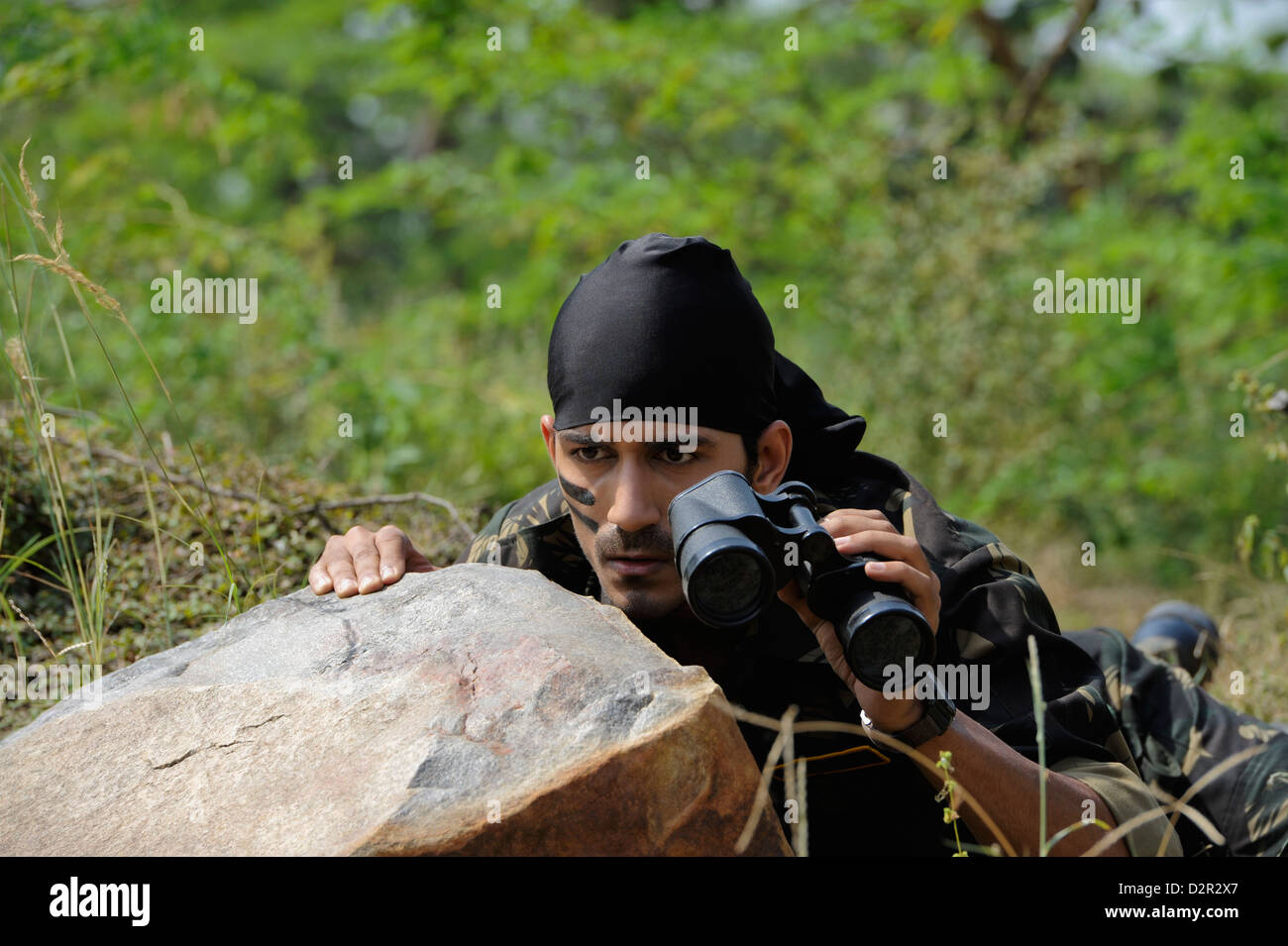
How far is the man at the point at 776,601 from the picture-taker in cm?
251

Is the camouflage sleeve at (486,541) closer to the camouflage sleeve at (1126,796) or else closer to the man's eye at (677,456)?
the man's eye at (677,456)

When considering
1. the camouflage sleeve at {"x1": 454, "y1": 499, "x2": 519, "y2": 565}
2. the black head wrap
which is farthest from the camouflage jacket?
the camouflage sleeve at {"x1": 454, "y1": 499, "x2": 519, "y2": 565}

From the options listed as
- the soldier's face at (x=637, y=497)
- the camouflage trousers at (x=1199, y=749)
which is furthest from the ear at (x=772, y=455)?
the camouflage trousers at (x=1199, y=749)

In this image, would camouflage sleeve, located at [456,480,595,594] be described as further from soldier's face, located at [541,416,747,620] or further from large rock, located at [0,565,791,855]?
large rock, located at [0,565,791,855]

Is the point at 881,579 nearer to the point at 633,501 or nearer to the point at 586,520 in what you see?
the point at 633,501

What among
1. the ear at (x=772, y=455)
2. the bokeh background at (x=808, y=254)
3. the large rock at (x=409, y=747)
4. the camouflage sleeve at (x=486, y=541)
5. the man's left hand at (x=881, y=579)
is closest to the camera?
the large rock at (x=409, y=747)

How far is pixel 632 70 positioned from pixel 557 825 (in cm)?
738

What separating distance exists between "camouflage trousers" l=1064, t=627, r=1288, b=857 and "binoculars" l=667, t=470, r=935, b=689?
175 centimetres

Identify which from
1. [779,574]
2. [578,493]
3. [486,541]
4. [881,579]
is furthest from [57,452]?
[881,579]

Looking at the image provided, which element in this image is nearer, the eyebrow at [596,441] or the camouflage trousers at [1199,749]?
the eyebrow at [596,441]

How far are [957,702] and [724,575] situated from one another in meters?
0.93

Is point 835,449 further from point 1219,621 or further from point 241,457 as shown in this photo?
point 1219,621

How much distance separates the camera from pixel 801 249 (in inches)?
350

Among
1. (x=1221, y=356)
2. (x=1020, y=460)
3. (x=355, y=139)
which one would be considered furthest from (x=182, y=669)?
(x=355, y=139)
